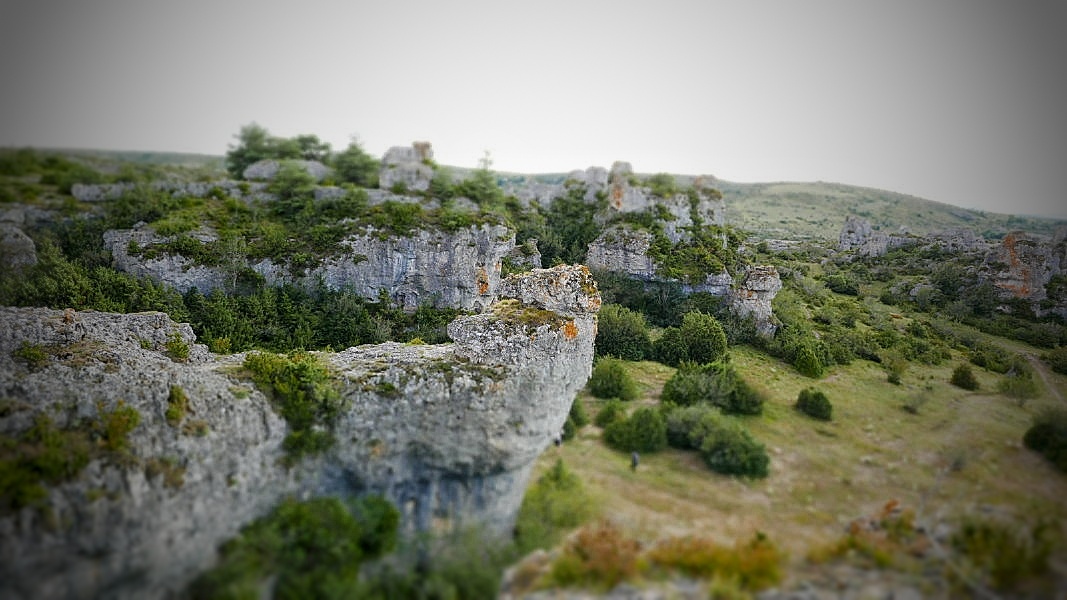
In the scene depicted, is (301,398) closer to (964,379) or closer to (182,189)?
(182,189)

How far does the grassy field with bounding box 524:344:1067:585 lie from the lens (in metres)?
11.2

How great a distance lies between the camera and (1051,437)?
1363 cm

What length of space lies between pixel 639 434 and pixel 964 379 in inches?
642

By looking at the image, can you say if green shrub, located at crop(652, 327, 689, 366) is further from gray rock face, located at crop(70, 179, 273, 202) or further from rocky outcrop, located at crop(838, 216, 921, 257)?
rocky outcrop, located at crop(838, 216, 921, 257)

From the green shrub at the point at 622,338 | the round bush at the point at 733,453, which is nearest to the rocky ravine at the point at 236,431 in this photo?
the round bush at the point at 733,453

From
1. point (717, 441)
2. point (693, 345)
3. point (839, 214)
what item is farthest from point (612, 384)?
point (839, 214)

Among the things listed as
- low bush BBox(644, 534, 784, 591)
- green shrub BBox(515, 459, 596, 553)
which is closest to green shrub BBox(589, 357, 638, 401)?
green shrub BBox(515, 459, 596, 553)

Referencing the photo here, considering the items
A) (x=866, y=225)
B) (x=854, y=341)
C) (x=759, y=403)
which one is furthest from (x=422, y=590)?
(x=866, y=225)

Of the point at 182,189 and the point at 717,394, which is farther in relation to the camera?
the point at 182,189

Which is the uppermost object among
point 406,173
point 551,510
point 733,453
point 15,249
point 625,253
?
point 406,173

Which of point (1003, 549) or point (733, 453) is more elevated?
point (1003, 549)

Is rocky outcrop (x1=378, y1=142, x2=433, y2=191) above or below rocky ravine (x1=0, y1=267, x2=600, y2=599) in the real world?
above

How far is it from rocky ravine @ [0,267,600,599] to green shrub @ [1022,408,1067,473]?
13331 millimetres

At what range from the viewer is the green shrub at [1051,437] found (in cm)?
1311
